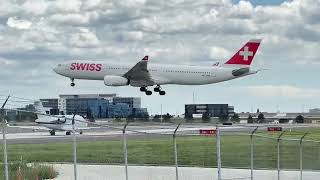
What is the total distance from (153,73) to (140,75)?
499 cm

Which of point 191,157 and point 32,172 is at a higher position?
point 32,172

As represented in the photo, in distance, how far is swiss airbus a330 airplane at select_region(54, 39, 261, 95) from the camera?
234 feet

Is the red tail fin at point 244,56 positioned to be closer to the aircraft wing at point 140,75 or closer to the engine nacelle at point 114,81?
the aircraft wing at point 140,75

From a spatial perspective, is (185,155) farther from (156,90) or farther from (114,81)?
(156,90)

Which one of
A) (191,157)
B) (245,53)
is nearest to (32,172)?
(191,157)

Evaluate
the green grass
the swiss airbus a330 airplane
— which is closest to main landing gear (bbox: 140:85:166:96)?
the swiss airbus a330 airplane

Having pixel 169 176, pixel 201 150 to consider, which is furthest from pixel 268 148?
pixel 169 176

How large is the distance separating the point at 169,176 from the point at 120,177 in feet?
6.16

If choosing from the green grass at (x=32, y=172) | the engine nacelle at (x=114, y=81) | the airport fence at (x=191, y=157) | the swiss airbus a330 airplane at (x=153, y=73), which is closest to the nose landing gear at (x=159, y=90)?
the swiss airbus a330 airplane at (x=153, y=73)

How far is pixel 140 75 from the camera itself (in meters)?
72.2

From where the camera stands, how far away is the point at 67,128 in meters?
65.1

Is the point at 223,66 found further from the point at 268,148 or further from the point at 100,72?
the point at 268,148

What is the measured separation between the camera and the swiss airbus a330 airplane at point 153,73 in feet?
234

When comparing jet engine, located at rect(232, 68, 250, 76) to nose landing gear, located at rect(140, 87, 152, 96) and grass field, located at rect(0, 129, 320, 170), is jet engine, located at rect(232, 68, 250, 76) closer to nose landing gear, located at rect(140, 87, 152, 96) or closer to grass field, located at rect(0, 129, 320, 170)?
nose landing gear, located at rect(140, 87, 152, 96)
